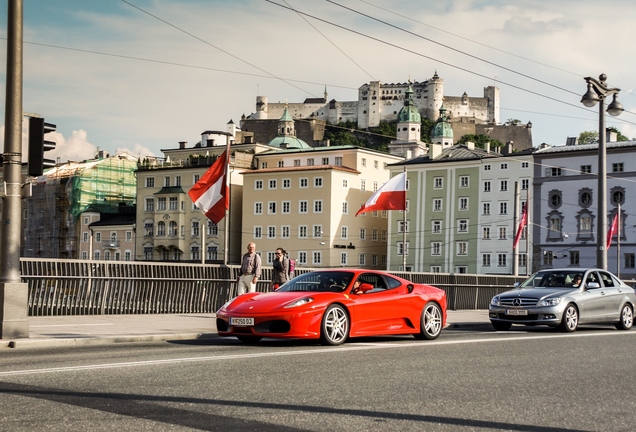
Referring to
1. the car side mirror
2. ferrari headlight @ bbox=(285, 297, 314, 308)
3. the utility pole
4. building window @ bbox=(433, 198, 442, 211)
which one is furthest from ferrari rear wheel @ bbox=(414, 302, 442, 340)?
building window @ bbox=(433, 198, 442, 211)

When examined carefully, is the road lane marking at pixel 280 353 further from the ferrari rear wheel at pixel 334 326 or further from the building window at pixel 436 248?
the building window at pixel 436 248

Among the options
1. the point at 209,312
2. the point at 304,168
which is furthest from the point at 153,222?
the point at 209,312

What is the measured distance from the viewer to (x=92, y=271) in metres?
23.2

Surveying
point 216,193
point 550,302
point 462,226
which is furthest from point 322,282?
point 462,226

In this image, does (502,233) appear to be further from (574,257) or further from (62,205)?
(62,205)

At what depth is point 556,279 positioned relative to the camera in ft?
73.9

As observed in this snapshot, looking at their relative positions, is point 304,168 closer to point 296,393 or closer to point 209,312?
point 209,312

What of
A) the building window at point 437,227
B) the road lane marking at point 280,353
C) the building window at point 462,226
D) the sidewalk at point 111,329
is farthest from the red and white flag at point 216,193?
the building window at point 437,227

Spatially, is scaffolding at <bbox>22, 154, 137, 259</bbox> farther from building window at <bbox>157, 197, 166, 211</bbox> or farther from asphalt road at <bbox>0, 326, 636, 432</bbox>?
asphalt road at <bbox>0, 326, 636, 432</bbox>

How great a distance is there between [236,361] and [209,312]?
1444 cm

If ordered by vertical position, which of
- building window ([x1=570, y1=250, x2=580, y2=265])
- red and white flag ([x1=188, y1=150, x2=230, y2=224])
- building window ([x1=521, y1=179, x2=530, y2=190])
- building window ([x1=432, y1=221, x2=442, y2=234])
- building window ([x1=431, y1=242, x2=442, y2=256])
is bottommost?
building window ([x1=570, y1=250, x2=580, y2=265])

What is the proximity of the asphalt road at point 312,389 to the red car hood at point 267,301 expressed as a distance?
0.70 m

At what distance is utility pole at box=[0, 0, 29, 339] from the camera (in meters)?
15.0

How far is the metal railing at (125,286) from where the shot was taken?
859 inches
